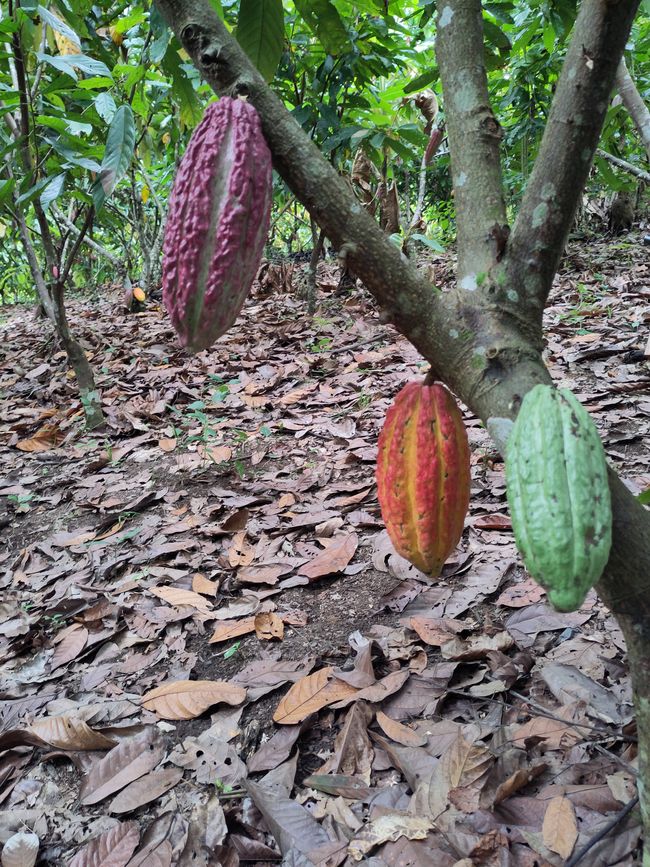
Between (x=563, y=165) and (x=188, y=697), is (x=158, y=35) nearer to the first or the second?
(x=563, y=165)

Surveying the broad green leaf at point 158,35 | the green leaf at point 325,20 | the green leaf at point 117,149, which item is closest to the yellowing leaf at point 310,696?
the green leaf at point 117,149

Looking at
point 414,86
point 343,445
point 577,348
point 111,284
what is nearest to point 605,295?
point 577,348

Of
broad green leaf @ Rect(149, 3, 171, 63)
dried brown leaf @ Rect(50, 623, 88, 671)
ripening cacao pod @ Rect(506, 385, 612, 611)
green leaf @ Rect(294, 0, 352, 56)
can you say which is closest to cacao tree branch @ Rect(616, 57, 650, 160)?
green leaf @ Rect(294, 0, 352, 56)

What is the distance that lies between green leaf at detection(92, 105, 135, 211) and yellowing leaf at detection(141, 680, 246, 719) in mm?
1132

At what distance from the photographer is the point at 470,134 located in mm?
786

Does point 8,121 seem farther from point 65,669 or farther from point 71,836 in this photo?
point 71,836

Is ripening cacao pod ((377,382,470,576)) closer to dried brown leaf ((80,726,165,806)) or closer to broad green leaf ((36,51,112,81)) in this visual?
dried brown leaf ((80,726,165,806))

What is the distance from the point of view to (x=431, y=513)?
0.79 metres

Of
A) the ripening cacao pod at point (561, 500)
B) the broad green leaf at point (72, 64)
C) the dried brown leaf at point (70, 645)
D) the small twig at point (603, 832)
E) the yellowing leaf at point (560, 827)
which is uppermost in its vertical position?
the broad green leaf at point (72, 64)

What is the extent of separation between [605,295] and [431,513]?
3.48m

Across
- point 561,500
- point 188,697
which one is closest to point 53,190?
point 188,697

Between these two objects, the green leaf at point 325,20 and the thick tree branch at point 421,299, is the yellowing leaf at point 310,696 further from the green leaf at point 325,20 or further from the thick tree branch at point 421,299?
the green leaf at point 325,20

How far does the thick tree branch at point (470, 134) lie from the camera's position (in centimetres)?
76

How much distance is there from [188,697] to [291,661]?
246 millimetres
